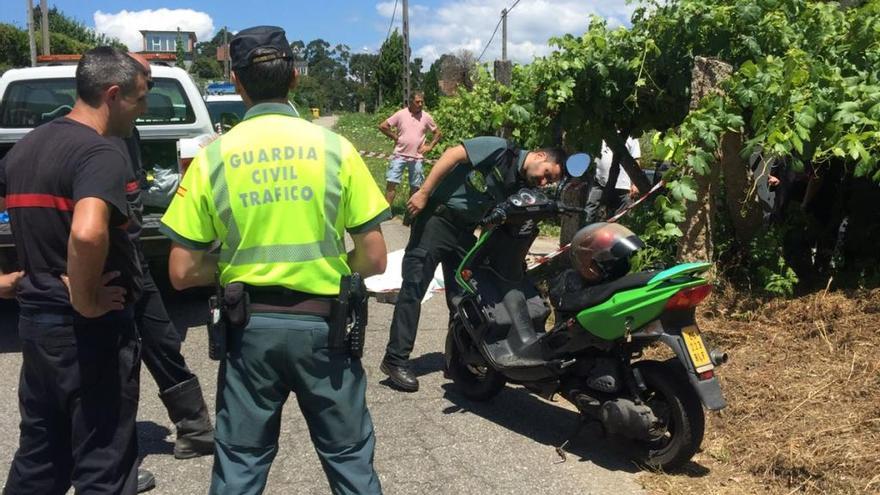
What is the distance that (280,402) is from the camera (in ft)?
8.50

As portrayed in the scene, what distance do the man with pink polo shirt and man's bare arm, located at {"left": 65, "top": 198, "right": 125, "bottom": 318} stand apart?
9021mm

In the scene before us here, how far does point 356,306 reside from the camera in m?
2.59

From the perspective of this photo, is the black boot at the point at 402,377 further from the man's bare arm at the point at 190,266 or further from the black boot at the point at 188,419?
the man's bare arm at the point at 190,266

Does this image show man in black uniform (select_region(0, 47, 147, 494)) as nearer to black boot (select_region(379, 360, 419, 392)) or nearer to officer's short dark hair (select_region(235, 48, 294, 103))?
officer's short dark hair (select_region(235, 48, 294, 103))

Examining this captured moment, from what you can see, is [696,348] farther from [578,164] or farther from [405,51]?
[405,51]

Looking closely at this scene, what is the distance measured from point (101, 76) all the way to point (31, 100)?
4929mm

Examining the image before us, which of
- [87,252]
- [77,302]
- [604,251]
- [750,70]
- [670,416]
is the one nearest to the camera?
[87,252]

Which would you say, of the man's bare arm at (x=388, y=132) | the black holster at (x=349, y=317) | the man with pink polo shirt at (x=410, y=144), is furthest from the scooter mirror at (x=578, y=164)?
the man's bare arm at (x=388, y=132)

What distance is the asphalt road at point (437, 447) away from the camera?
12.8 ft

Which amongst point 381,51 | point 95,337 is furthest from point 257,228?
point 381,51

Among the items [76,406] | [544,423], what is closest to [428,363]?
→ [544,423]

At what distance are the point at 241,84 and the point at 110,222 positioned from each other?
674mm

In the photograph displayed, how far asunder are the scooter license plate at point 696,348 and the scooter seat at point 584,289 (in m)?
0.30

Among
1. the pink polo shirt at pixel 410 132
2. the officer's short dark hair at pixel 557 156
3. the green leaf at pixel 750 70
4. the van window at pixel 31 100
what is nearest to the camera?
the officer's short dark hair at pixel 557 156
